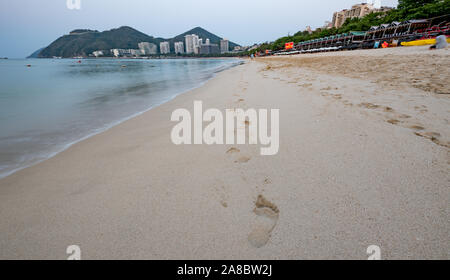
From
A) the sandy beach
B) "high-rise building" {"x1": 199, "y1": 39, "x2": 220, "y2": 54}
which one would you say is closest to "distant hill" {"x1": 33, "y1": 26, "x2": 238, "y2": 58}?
"high-rise building" {"x1": 199, "y1": 39, "x2": 220, "y2": 54}

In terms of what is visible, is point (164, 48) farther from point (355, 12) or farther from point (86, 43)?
point (355, 12)

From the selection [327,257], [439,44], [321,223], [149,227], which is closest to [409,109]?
[321,223]

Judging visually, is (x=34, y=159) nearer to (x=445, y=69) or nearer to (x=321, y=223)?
(x=321, y=223)

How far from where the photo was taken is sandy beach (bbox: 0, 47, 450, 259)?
1.03 meters

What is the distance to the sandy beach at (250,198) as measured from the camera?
1025 mm

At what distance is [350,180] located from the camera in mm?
1420

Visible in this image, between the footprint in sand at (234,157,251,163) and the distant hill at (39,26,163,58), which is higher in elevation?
the distant hill at (39,26,163,58)

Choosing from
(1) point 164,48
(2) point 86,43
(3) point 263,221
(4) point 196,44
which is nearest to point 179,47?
(1) point 164,48

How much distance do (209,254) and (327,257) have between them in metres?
0.65

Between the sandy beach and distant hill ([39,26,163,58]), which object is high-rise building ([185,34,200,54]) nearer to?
distant hill ([39,26,163,58])

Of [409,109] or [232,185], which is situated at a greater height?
[409,109]

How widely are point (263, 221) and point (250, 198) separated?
0.22 metres

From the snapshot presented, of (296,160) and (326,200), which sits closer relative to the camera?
(326,200)

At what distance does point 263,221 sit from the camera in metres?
1.17
